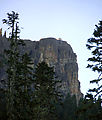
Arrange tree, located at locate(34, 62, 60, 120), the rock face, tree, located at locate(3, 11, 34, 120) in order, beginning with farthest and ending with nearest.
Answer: the rock face
tree, located at locate(34, 62, 60, 120)
tree, located at locate(3, 11, 34, 120)

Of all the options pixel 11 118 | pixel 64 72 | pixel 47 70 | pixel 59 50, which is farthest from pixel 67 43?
pixel 11 118

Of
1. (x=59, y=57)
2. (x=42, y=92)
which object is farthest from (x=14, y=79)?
(x=59, y=57)

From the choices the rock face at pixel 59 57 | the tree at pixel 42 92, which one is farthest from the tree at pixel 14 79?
the rock face at pixel 59 57

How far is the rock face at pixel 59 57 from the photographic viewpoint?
123 metres

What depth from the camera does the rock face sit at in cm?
12275

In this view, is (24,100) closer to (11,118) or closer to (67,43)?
(11,118)

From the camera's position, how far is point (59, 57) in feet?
420

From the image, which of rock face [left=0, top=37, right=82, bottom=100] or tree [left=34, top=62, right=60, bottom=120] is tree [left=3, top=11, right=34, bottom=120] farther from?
rock face [left=0, top=37, right=82, bottom=100]

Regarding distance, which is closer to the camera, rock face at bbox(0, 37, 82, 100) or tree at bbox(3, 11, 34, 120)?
tree at bbox(3, 11, 34, 120)

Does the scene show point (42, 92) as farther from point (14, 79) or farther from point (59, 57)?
point (59, 57)

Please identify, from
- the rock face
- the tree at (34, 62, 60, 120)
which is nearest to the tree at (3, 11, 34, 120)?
the tree at (34, 62, 60, 120)

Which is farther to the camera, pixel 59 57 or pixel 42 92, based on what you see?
pixel 59 57

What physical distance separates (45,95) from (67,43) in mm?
113282

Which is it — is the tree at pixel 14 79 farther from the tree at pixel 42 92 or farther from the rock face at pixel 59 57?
the rock face at pixel 59 57
